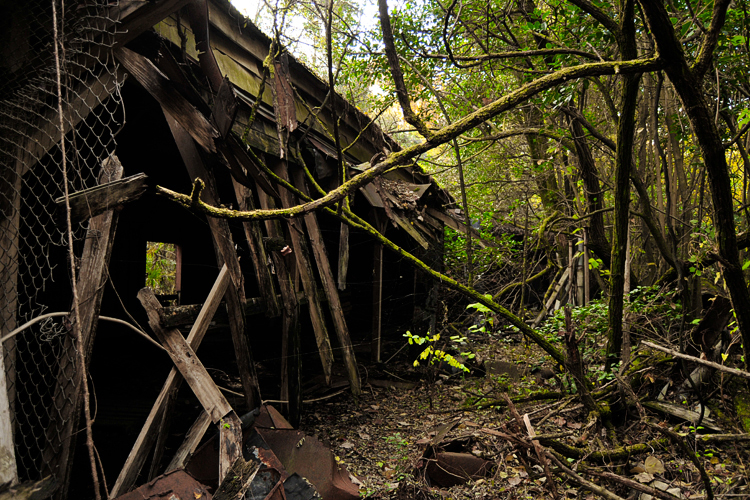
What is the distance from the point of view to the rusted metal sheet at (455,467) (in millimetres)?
3443

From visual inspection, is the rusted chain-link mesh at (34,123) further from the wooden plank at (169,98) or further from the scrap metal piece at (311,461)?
the scrap metal piece at (311,461)

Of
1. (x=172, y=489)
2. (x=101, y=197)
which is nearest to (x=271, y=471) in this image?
(x=172, y=489)

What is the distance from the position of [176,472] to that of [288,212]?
5.80ft

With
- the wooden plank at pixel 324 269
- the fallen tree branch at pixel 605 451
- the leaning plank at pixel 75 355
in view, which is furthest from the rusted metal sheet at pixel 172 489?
the wooden plank at pixel 324 269

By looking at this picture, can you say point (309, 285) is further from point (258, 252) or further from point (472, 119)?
point (472, 119)

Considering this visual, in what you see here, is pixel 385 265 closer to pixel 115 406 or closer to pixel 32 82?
pixel 115 406

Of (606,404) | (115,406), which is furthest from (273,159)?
(606,404)

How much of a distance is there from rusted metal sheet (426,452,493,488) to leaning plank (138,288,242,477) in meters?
1.55

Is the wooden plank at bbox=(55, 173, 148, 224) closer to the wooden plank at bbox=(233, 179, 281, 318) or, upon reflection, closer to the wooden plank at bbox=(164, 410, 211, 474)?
the wooden plank at bbox=(233, 179, 281, 318)

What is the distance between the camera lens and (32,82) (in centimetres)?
243

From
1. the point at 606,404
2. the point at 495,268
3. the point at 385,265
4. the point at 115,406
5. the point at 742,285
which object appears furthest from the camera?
the point at 385,265

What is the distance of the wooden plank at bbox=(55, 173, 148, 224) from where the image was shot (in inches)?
98.1

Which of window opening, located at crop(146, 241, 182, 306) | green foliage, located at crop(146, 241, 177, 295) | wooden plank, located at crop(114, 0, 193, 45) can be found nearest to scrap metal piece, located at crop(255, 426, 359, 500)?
wooden plank, located at crop(114, 0, 193, 45)

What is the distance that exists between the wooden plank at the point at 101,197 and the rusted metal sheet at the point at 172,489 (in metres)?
1.55
